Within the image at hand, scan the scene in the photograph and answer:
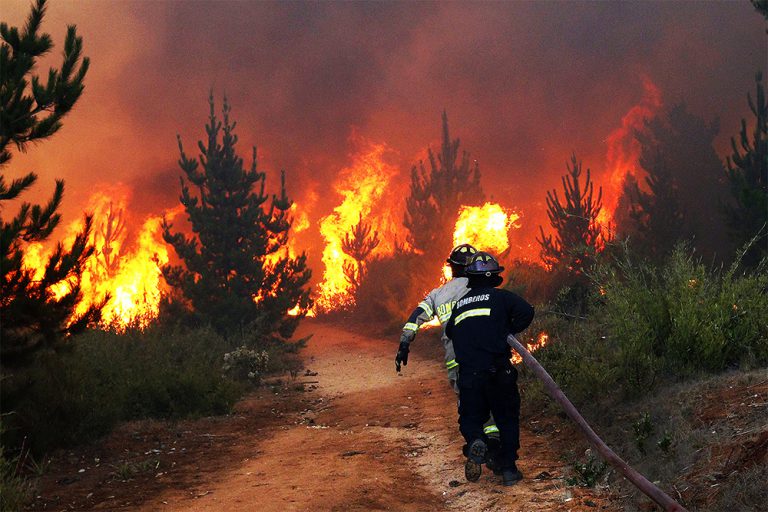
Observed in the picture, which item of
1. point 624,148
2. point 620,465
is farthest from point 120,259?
point 624,148

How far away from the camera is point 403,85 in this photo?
45.3 meters

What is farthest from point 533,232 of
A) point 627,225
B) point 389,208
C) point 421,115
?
point 421,115

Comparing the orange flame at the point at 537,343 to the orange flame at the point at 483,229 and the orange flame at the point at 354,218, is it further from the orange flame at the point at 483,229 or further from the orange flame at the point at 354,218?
the orange flame at the point at 354,218

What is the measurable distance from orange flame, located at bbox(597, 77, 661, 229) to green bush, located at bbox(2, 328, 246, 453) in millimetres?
25369

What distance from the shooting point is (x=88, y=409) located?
8.59 metres

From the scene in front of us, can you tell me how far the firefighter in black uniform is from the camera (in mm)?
5625

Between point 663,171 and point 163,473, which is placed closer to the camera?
point 163,473

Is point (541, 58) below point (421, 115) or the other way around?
the other way around

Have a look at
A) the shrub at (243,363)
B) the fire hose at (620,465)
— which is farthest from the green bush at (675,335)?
the shrub at (243,363)

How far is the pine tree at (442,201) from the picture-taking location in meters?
26.9

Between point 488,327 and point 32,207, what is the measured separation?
5.05m

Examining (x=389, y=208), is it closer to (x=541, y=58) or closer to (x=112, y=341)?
(x=541, y=58)

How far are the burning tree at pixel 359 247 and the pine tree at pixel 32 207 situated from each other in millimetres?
25645

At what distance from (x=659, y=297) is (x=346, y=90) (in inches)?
1521
